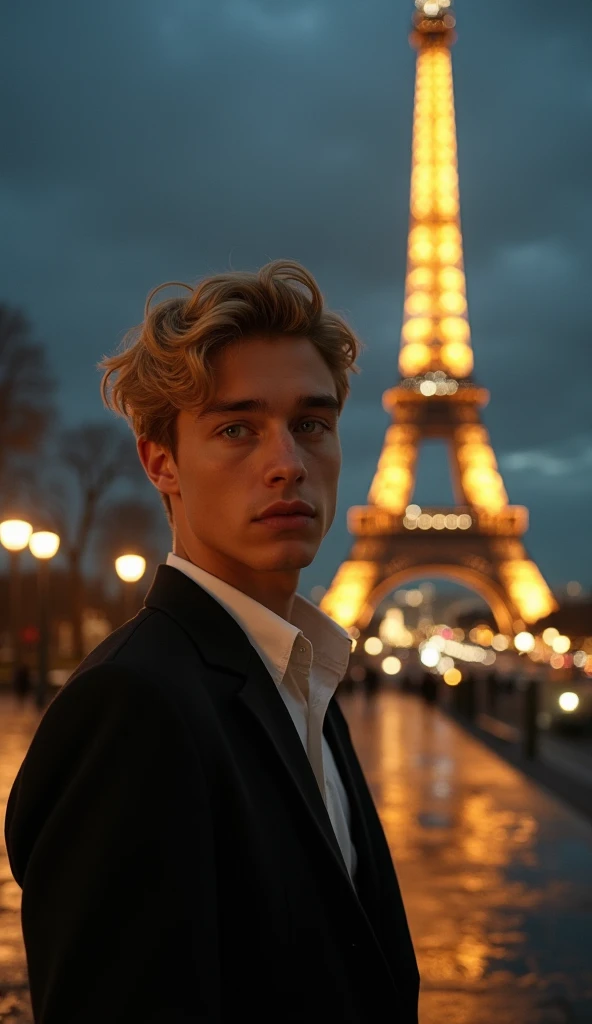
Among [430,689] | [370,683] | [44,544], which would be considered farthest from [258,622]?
[370,683]

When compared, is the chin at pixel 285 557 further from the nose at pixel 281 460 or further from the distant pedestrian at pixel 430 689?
the distant pedestrian at pixel 430 689

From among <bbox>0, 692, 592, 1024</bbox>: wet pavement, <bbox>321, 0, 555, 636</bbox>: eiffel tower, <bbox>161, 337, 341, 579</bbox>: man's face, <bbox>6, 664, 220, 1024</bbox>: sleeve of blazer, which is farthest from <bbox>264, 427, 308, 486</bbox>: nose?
<bbox>321, 0, 555, 636</bbox>: eiffel tower

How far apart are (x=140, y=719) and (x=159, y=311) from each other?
2.76 ft

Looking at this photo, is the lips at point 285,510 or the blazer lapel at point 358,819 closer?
the lips at point 285,510

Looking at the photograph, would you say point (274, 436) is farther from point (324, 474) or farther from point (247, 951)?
point (247, 951)

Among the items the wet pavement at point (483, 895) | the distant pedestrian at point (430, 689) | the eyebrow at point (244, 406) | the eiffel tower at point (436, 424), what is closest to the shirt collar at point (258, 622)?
the eyebrow at point (244, 406)

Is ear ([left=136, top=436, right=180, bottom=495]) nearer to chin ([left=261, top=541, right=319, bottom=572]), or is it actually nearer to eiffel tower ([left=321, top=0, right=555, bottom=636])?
chin ([left=261, top=541, right=319, bottom=572])

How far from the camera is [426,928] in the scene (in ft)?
22.3

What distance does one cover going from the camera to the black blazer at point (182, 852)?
1.56m

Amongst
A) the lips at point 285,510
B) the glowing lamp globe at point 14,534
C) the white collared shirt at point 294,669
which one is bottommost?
the white collared shirt at point 294,669

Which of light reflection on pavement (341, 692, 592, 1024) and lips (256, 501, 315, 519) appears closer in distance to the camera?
lips (256, 501, 315, 519)

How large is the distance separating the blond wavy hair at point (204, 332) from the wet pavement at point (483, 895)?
370 centimetres

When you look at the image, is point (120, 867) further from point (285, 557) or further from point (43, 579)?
point (43, 579)

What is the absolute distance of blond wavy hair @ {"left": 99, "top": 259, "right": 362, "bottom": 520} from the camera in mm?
2012
